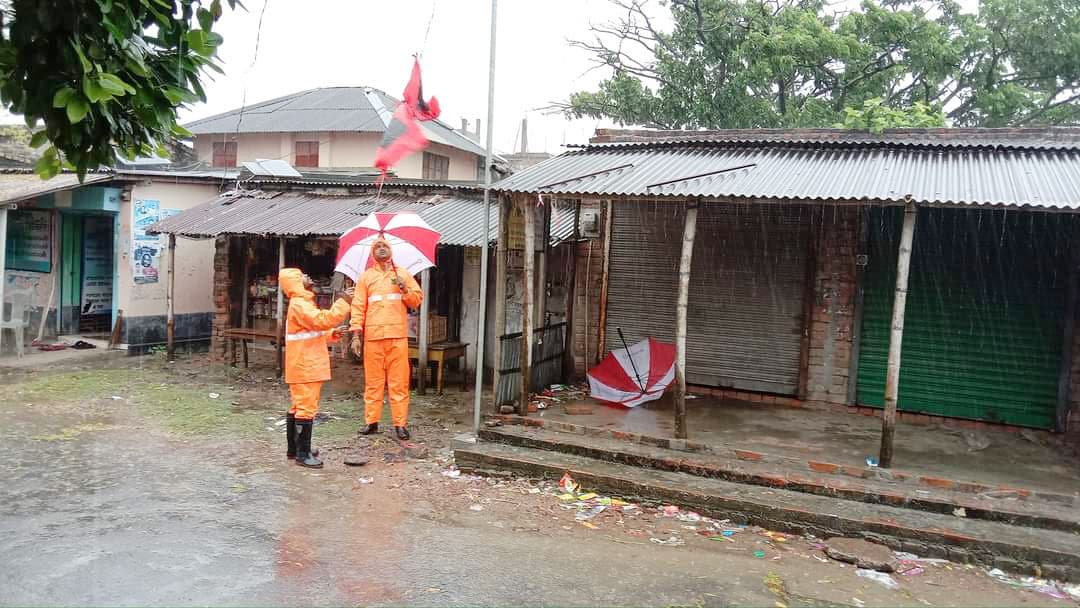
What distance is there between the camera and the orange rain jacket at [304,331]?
679cm

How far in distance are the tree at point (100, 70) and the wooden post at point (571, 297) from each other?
577 centimetres

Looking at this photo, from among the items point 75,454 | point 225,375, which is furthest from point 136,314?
point 75,454

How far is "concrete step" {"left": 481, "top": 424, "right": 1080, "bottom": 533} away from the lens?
18.8ft

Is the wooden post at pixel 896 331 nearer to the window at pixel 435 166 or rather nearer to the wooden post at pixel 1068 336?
the wooden post at pixel 1068 336

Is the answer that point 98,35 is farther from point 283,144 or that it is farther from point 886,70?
point 283,144

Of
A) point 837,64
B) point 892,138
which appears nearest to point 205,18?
point 892,138

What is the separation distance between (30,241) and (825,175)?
13.4 m

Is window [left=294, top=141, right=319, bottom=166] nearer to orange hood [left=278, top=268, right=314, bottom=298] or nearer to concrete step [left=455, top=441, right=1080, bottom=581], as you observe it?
orange hood [left=278, top=268, right=314, bottom=298]

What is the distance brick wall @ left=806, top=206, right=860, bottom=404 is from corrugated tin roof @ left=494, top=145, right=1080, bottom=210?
973mm

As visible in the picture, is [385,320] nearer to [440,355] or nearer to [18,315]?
[440,355]

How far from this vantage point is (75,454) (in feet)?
23.6

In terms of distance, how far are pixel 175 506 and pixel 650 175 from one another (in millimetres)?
4968

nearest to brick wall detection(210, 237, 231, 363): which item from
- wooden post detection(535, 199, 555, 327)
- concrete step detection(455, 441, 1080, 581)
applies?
wooden post detection(535, 199, 555, 327)

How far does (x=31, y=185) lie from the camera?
1214 cm
